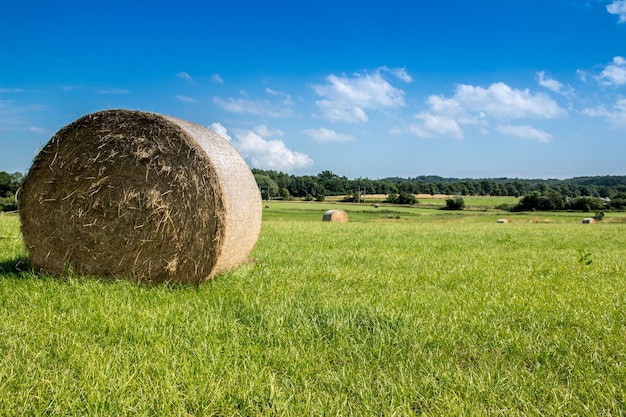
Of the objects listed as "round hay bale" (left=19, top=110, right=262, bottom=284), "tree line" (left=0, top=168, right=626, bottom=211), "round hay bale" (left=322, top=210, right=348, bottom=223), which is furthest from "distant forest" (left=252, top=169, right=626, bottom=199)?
"round hay bale" (left=19, top=110, right=262, bottom=284)

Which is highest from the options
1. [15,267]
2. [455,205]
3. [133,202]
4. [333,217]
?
[133,202]

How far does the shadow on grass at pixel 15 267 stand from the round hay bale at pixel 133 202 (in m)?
0.35

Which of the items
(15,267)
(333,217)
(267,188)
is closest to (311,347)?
(15,267)

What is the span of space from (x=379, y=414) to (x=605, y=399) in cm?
157

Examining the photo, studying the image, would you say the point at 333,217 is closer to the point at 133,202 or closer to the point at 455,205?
the point at 133,202

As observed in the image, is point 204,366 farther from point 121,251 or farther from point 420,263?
point 420,263

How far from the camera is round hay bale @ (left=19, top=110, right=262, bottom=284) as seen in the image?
6.39 metres

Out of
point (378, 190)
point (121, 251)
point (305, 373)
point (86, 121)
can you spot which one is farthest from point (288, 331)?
→ point (378, 190)

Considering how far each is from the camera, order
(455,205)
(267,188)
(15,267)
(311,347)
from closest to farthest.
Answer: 1. (311,347)
2. (15,267)
3. (455,205)
4. (267,188)

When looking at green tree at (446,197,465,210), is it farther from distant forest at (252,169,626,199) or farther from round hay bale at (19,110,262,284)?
round hay bale at (19,110,262,284)

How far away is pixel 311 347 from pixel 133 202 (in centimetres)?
387

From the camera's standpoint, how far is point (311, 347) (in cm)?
389

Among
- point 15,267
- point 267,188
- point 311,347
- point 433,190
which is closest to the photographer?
point 311,347

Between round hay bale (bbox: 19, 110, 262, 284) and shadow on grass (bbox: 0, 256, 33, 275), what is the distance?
0.35 m
